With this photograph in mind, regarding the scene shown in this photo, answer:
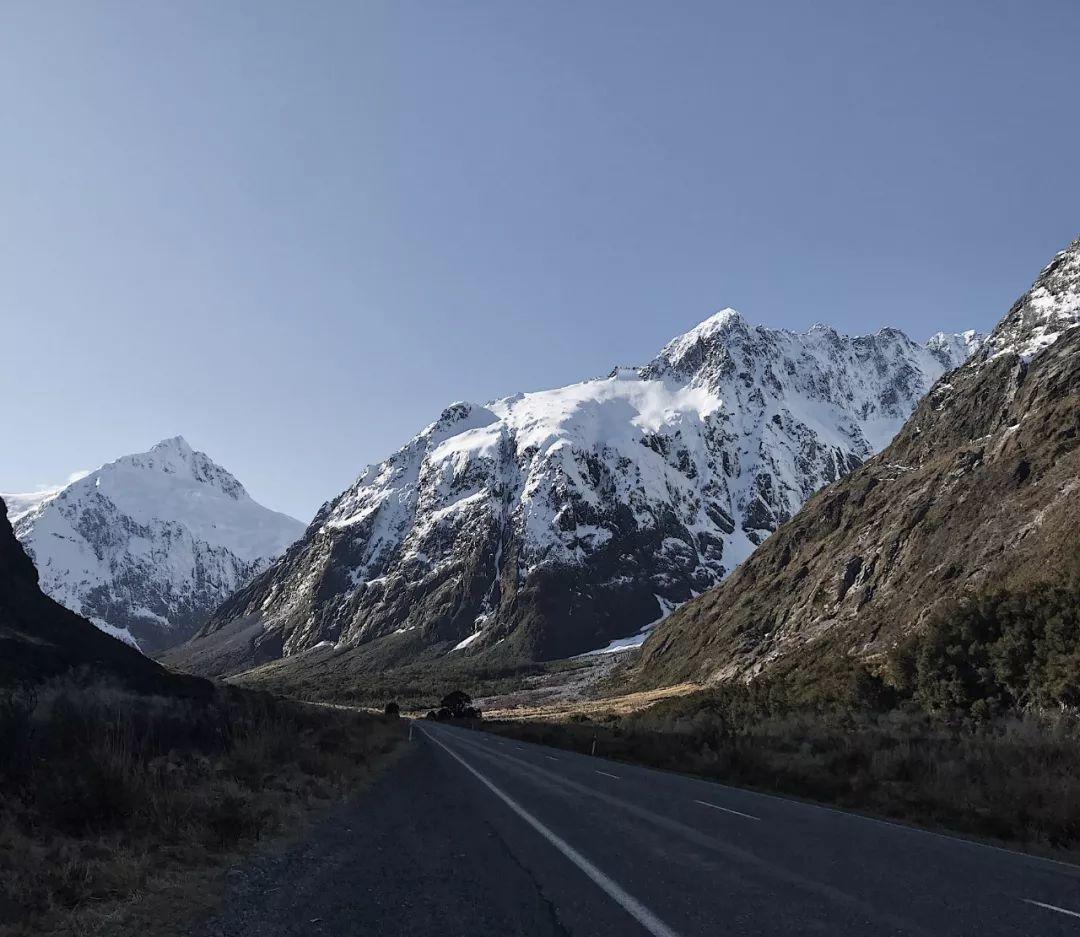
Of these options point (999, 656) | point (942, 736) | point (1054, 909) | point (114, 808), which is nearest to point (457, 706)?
point (999, 656)

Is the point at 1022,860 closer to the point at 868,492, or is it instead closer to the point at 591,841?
the point at 591,841

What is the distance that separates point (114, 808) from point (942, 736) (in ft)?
70.5

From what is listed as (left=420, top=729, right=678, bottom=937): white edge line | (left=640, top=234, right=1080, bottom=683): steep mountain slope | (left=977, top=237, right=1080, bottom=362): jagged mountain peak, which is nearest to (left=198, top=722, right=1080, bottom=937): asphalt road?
(left=420, top=729, right=678, bottom=937): white edge line

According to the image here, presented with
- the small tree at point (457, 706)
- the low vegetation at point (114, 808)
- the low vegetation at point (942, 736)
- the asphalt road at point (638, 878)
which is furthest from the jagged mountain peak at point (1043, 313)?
the low vegetation at point (114, 808)

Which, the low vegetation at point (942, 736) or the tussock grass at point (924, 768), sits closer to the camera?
the tussock grass at point (924, 768)

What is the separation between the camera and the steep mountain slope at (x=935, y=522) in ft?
226

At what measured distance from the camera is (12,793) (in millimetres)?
9945

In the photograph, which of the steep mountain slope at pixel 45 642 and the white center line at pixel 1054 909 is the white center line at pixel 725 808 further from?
the steep mountain slope at pixel 45 642

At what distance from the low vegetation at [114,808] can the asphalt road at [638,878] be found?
0.85m

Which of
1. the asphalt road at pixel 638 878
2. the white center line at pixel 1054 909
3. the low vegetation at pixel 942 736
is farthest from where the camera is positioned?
the low vegetation at pixel 942 736

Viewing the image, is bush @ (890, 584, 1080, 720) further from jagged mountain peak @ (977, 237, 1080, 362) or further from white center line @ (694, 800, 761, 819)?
jagged mountain peak @ (977, 237, 1080, 362)

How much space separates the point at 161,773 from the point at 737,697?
65.5 metres

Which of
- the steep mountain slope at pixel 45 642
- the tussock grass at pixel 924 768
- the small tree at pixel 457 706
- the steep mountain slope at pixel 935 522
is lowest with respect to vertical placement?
the small tree at pixel 457 706

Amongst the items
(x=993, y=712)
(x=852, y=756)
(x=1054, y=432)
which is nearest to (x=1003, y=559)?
(x=1054, y=432)
